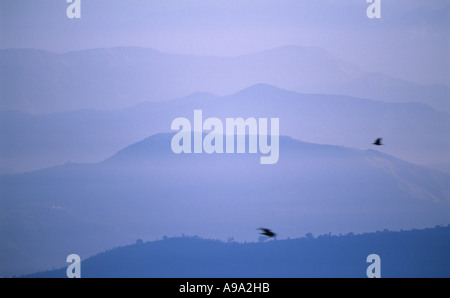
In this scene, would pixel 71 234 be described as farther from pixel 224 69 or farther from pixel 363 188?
pixel 363 188

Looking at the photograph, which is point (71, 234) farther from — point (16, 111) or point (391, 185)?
point (391, 185)

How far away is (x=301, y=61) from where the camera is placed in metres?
5.58

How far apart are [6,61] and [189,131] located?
1.49 meters

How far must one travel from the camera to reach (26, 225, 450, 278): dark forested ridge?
218 inches

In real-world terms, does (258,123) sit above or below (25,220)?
above

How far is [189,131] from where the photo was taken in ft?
18.3

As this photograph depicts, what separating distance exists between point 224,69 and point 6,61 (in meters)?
1.65

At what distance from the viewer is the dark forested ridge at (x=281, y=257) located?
5531mm

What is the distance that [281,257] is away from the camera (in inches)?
219

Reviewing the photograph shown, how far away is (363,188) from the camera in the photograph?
5566 millimetres

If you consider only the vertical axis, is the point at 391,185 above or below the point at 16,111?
below
